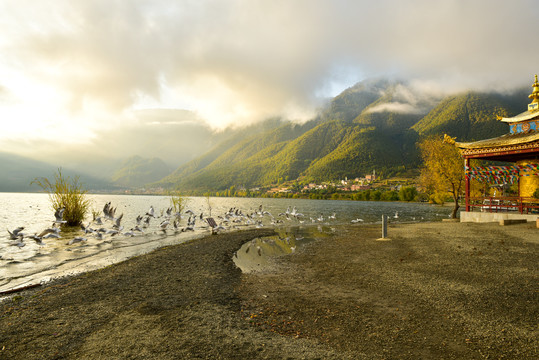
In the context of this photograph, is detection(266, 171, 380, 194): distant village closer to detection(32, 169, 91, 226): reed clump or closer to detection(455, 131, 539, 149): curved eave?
detection(455, 131, 539, 149): curved eave

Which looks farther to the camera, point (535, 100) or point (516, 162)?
point (516, 162)

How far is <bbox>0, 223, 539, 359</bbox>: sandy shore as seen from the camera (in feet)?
14.9

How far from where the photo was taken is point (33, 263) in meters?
13.4

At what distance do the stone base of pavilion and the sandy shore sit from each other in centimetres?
1162

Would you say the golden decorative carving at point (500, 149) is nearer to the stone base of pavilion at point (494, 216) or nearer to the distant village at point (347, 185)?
the stone base of pavilion at point (494, 216)

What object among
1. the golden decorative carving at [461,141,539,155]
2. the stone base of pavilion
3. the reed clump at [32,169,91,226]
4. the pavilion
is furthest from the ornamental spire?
the reed clump at [32,169,91,226]

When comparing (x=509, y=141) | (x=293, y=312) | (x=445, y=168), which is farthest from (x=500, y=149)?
(x=293, y=312)

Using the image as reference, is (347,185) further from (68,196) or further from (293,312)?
(293,312)

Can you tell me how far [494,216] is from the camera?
70.6 ft

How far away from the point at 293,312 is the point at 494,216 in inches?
889

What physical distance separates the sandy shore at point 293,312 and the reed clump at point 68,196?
16384mm

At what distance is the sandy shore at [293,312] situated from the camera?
14.9ft

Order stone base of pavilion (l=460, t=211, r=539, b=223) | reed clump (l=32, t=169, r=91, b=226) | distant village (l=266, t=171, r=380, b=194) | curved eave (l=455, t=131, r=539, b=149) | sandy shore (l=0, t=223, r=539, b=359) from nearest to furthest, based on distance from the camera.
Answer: sandy shore (l=0, t=223, r=539, b=359) < stone base of pavilion (l=460, t=211, r=539, b=223) < curved eave (l=455, t=131, r=539, b=149) < reed clump (l=32, t=169, r=91, b=226) < distant village (l=266, t=171, r=380, b=194)

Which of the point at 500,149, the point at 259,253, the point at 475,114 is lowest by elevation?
the point at 259,253
